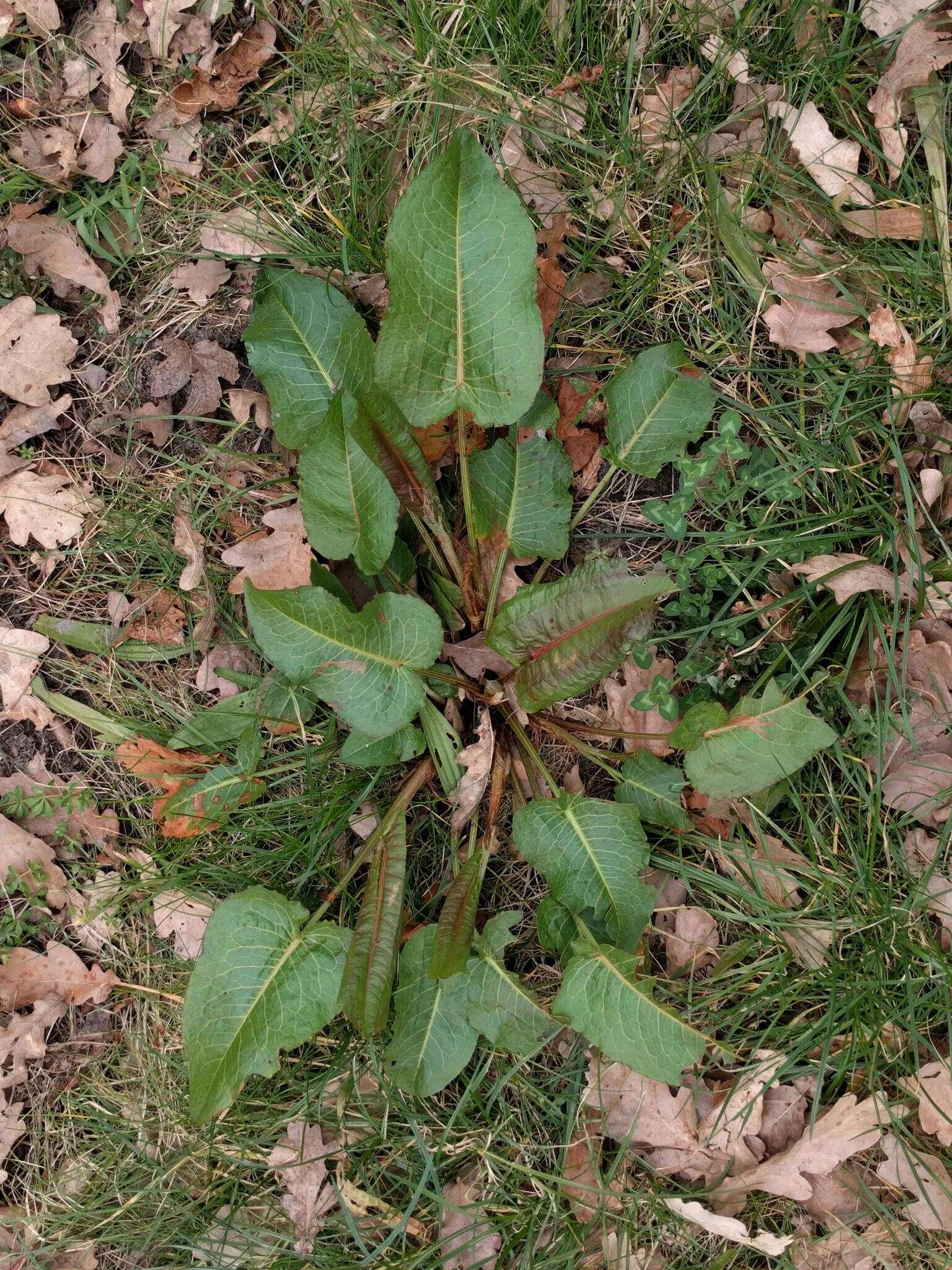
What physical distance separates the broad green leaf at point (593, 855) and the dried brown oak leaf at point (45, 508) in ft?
4.63

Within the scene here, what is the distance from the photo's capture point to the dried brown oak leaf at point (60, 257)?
253cm

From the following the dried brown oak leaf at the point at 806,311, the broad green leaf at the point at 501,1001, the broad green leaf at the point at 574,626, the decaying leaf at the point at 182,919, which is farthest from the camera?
the decaying leaf at the point at 182,919

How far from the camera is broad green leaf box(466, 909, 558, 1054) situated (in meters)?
2.13

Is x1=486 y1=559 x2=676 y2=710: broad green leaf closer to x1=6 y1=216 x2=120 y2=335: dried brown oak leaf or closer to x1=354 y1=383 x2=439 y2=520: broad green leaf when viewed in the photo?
x1=354 y1=383 x2=439 y2=520: broad green leaf

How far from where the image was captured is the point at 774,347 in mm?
2418

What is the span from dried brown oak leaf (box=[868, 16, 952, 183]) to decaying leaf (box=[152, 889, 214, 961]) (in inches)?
99.1

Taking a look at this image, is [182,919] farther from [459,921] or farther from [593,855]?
[593,855]

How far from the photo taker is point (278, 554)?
241 centimetres

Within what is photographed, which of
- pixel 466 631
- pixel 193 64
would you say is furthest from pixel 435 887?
pixel 193 64

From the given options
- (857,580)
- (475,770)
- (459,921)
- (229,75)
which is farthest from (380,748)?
(229,75)

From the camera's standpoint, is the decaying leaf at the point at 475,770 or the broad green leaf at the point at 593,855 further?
A: the decaying leaf at the point at 475,770

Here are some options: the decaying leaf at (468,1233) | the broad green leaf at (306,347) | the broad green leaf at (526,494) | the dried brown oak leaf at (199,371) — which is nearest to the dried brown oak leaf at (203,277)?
the dried brown oak leaf at (199,371)

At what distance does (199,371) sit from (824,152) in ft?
5.47

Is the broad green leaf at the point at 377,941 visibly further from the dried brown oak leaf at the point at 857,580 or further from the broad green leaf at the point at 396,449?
the dried brown oak leaf at the point at 857,580
